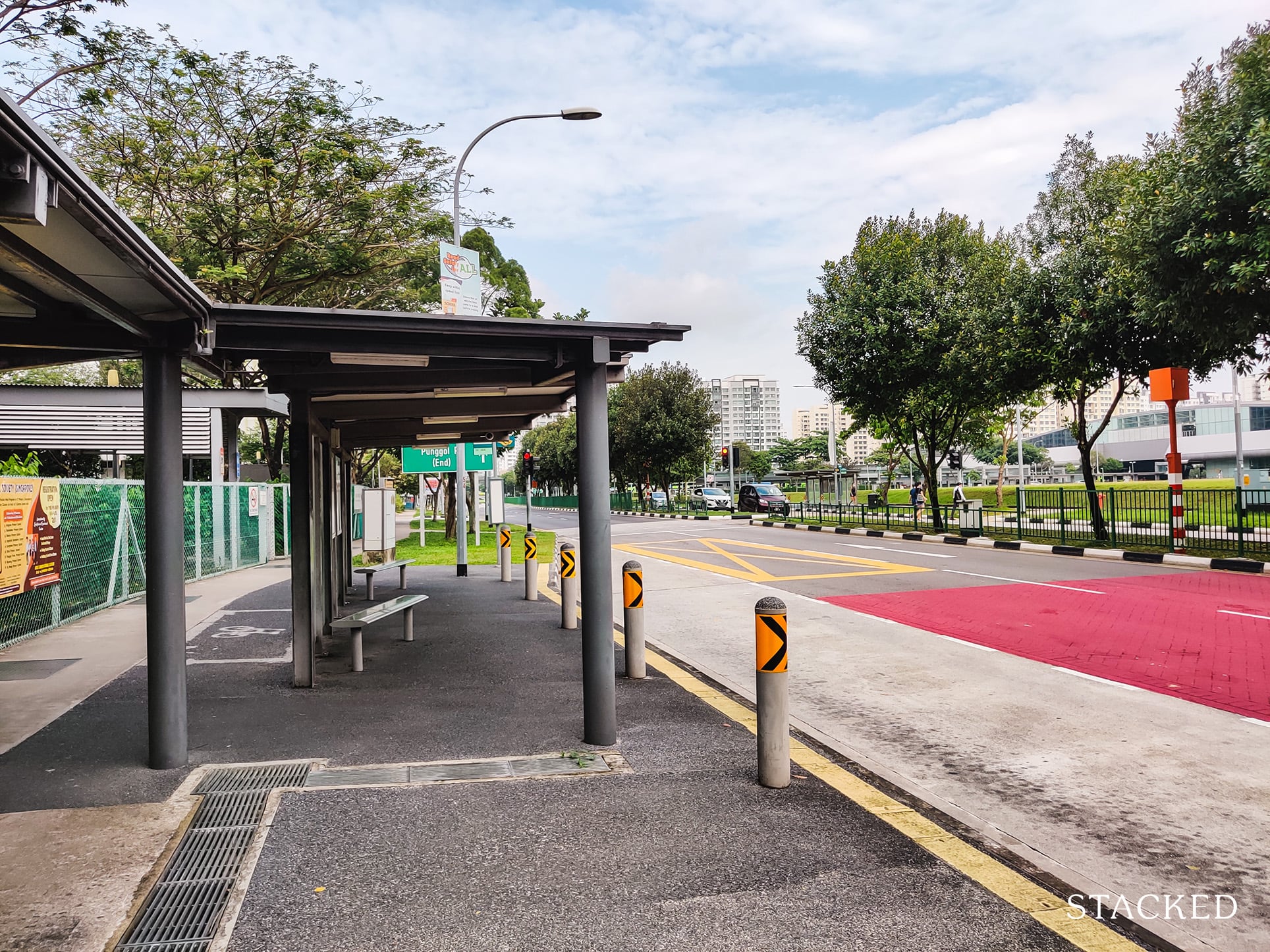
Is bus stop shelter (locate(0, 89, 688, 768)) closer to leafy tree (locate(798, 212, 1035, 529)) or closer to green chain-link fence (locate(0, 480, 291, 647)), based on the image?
green chain-link fence (locate(0, 480, 291, 647))

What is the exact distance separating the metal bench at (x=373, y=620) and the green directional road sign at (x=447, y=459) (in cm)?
865

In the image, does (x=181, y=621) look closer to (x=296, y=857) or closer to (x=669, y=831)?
(x=296, y=857)

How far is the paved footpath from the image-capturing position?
140 inches

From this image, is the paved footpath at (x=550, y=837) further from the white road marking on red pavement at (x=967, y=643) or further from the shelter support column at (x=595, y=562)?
the white road marking on red pavement at (x=967, y=643)

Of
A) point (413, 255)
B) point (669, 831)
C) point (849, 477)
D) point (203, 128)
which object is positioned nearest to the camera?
point (669, 831)

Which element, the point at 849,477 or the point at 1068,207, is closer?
the point at 1068,207

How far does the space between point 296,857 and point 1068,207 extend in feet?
84.2

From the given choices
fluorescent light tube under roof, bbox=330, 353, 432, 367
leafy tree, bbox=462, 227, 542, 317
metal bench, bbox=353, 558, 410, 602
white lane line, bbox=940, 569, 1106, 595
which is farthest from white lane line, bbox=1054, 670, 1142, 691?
leafy tree, bbox=462, 227, 542, 317

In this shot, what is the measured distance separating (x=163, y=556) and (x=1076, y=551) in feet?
67.2

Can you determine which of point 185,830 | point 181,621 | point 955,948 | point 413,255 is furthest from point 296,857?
point 413,255

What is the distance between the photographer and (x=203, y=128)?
17.5m

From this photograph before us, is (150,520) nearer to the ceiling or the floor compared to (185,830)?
nearer to the ceiling

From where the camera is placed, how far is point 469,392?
27.9ft

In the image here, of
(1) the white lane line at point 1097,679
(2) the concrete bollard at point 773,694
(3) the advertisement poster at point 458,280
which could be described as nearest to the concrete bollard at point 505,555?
(3) the advertisement poster at point 458,280
